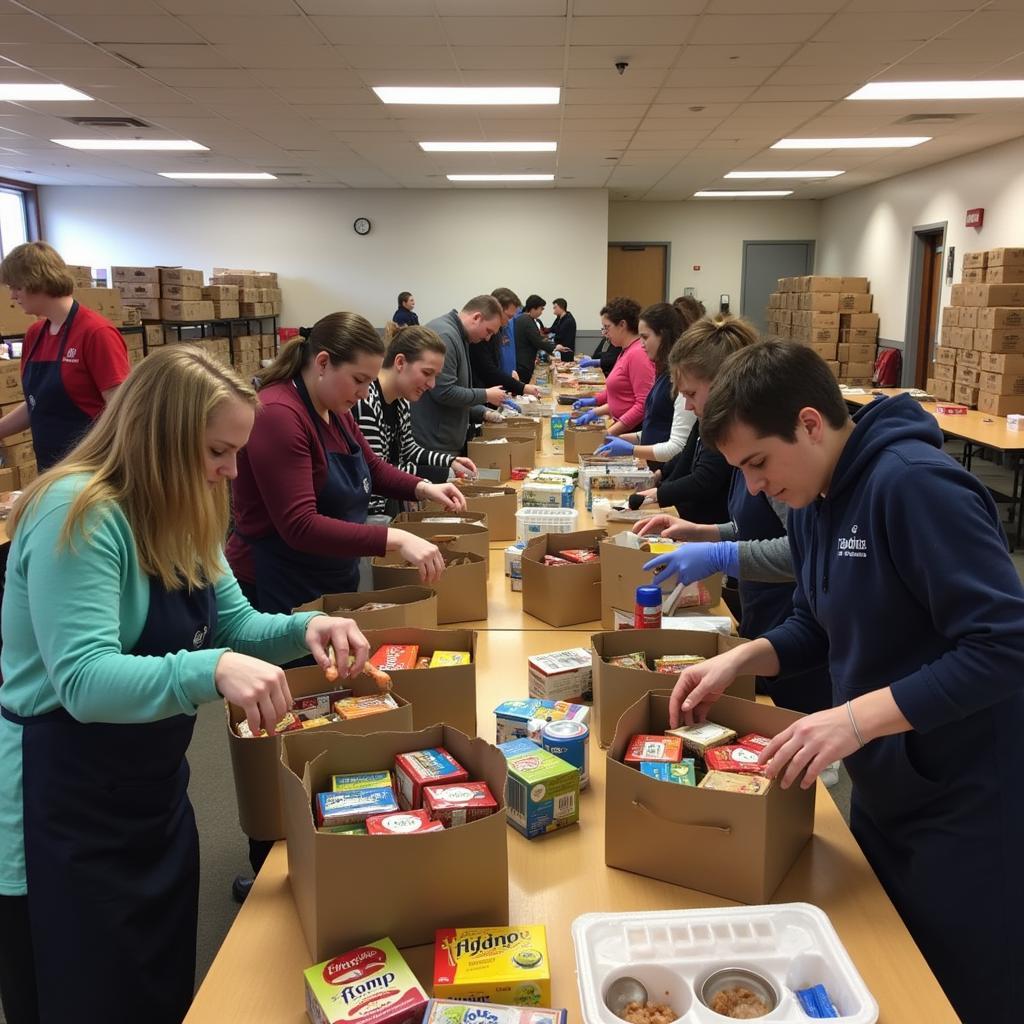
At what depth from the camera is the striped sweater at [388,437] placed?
3.20 m

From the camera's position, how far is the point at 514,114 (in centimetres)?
789

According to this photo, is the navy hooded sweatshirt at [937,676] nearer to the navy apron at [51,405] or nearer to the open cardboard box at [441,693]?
the open cardboard box at [441,693]

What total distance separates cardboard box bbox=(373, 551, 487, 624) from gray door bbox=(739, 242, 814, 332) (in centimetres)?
1387

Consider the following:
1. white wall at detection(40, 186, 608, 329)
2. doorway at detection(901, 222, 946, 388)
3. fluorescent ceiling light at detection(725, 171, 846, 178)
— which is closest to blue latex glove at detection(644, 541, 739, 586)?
doorway at detection(901, 222, 946, 388)

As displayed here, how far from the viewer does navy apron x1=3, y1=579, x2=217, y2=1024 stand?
132 centimetres

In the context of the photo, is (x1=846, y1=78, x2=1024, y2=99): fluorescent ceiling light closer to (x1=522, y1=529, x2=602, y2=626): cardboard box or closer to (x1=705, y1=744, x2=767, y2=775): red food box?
(x1=522, y1=529, x2=602, y2=626): cardboard box

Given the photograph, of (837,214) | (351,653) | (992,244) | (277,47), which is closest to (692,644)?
(351,653)

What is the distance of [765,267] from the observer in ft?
50.0

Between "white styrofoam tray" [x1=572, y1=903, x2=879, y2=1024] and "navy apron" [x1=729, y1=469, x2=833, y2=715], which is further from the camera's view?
"navy apron" [x1=729, y1=469, x2=833, y2=715]

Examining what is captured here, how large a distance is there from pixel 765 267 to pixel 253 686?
609 inches

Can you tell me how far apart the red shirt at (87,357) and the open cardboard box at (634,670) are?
255 cm

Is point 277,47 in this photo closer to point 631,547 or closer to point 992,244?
point 631,547

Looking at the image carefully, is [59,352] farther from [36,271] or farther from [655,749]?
[655,749]

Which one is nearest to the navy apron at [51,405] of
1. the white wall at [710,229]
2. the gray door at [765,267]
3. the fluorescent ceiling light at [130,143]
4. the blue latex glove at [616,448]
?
the blue latex glove at [616,448]
